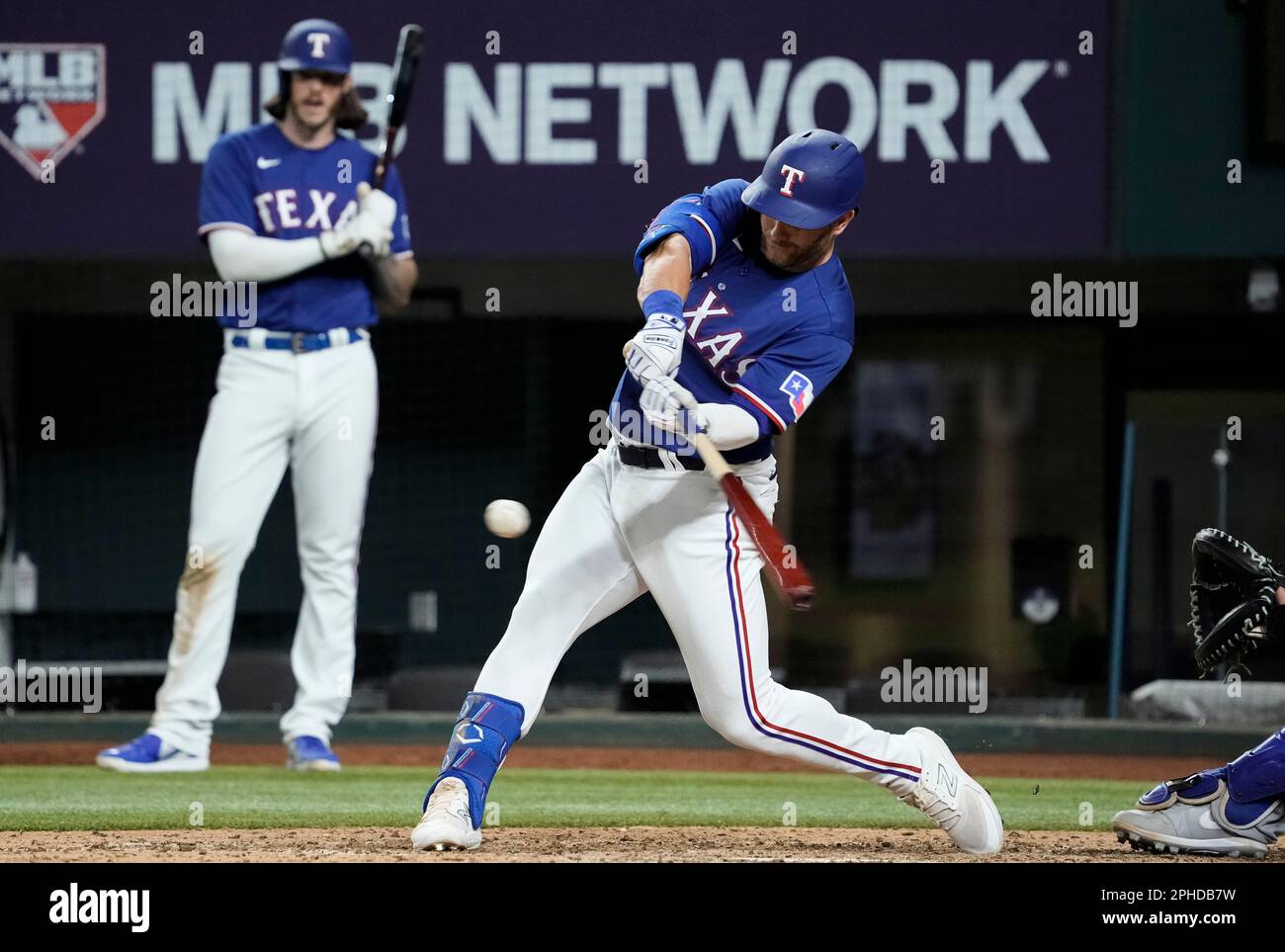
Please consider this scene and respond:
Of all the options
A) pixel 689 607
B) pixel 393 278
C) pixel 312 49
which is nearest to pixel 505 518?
pixel 689 607

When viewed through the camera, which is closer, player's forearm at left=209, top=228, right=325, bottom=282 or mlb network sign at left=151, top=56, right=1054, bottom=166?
player's forearm at left=209, top=228, right=325, bottom=282

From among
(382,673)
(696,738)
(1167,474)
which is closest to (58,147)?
(382,673)

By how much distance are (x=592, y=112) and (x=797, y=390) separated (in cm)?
384

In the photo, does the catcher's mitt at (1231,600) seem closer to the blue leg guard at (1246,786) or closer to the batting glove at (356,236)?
the blue leg guard at (1246,786)

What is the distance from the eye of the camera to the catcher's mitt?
4.12 metres

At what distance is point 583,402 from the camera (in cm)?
960

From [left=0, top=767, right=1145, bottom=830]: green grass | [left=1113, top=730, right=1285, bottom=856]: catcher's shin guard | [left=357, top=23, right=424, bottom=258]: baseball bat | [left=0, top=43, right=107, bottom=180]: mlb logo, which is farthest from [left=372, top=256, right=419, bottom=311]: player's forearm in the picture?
[left=1113, top=730, right=1285, bottom=856]: catcher's shin guard

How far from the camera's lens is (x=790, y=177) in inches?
159

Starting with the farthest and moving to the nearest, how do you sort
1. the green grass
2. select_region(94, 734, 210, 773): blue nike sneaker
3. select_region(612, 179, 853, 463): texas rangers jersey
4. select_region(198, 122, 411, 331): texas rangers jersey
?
select_region(198, 122, 411, 331): texas rangers jersey → select_region(94, 734, 210, 773): blue nike sneaker → the green grass → select_region(612, 179, 853, 463): texas rangers jersey

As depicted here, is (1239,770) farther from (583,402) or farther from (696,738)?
(583,402)

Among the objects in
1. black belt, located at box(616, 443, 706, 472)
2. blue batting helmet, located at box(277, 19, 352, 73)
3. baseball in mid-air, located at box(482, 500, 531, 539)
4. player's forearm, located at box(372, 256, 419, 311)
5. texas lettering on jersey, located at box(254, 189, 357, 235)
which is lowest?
baseball in mid-air, located at box(482, 500, 531, 539)

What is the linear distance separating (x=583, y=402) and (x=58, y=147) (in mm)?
2987

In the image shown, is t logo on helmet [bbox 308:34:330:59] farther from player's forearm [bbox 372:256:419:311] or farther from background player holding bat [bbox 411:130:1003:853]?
background player holding bat [bbox 411:130:1003:853]

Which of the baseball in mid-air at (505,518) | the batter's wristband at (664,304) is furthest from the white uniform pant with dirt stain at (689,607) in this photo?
the batter's wristband at (664,304)
